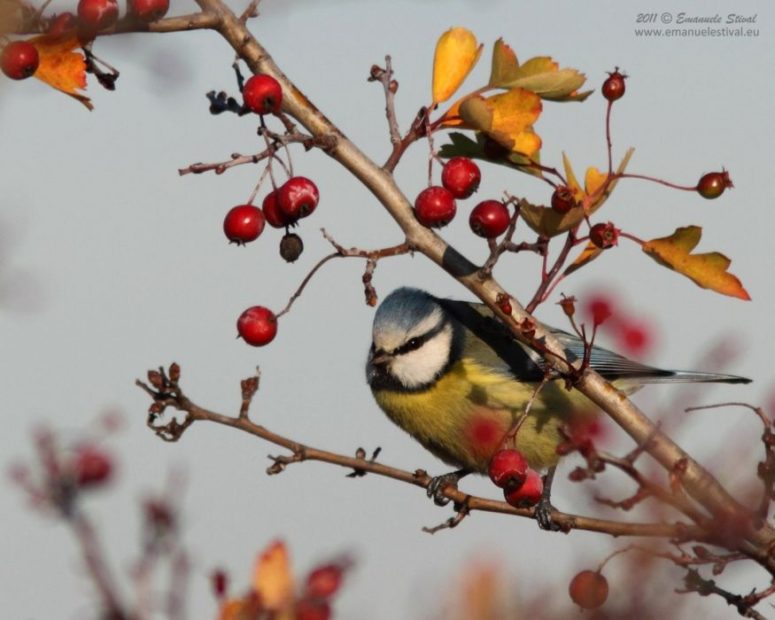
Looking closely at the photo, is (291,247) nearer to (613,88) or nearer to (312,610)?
(613,88)

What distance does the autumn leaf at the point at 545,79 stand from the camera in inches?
108

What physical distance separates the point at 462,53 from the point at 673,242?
0.70 meters

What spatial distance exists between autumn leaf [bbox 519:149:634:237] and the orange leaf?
1076 millimetres

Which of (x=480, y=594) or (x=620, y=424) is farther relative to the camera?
(x=620, y=424)

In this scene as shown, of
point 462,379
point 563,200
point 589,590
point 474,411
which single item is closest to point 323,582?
point 589,590

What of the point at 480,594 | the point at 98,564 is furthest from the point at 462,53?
the point at 98,564

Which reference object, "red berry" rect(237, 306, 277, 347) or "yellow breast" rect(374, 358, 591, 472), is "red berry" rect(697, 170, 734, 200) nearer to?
"red berry" rect(237, 306, 277, 347)

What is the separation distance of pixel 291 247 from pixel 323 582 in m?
1.20

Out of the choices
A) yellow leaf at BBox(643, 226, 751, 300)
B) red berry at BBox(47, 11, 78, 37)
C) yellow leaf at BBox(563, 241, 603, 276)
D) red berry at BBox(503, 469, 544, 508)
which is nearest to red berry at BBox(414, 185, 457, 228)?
yellow leaf at BBox(563, 241, 603, 276)

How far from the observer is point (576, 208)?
8.95 ft

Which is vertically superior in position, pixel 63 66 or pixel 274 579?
pixel 63 66

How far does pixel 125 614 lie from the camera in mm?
1468

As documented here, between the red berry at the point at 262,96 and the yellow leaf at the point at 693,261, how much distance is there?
0.94m

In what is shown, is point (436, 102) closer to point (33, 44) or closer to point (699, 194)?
point (699, 194)
